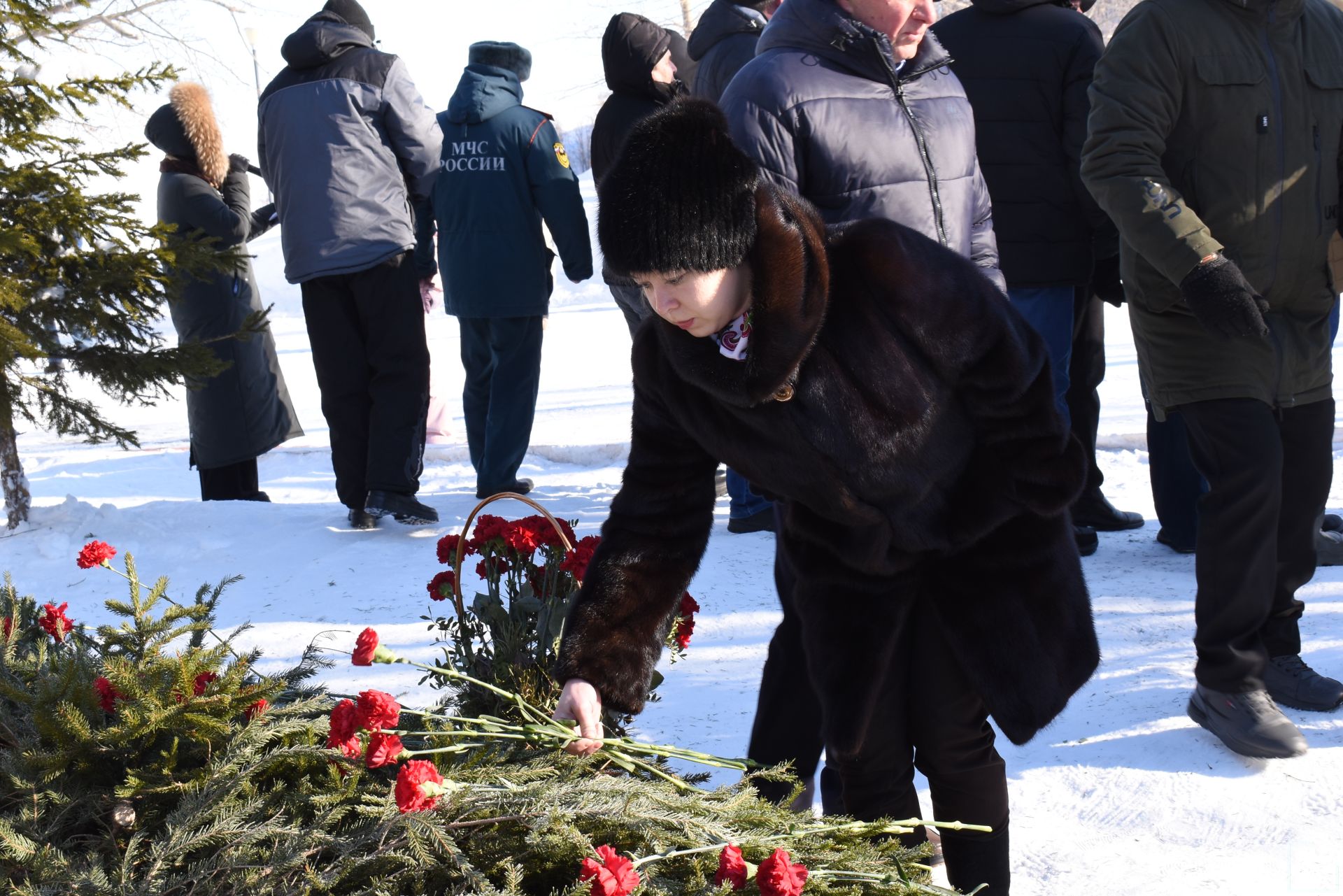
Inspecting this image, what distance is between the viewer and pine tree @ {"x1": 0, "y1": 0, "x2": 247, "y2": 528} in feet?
17.5

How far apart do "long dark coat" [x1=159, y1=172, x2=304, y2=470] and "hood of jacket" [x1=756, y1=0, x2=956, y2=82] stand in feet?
12.5

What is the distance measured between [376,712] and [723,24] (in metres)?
4.04

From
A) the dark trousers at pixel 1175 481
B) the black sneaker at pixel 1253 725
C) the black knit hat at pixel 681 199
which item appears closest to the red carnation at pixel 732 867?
the black knit hat at pixel 681 199

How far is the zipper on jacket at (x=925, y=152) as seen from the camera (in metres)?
3.21

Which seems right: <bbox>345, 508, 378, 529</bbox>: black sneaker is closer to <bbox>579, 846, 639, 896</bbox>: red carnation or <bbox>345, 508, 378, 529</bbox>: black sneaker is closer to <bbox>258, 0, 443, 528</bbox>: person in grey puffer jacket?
<bbox>258, 0, 443, 528</bbox>: person in grey puffer jacket

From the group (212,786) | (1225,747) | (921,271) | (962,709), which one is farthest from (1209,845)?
(212,786)

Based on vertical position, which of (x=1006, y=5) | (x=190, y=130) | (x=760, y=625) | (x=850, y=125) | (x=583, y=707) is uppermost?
(x=1006, y=5)

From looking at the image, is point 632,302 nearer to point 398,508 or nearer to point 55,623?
point 398,508

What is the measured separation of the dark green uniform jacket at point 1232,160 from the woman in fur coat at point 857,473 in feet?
3.68

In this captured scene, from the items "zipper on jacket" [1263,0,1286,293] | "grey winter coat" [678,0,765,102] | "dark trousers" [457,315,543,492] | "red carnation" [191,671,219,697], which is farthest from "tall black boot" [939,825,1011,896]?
"dark trousers" [457,315,543,492]

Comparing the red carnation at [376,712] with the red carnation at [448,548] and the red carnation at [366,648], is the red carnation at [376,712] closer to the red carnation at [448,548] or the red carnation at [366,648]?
the red carnation at [366,648]

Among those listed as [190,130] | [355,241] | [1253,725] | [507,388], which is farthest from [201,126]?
[1253,725]

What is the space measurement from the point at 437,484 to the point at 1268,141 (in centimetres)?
510

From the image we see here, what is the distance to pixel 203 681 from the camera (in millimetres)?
2156
